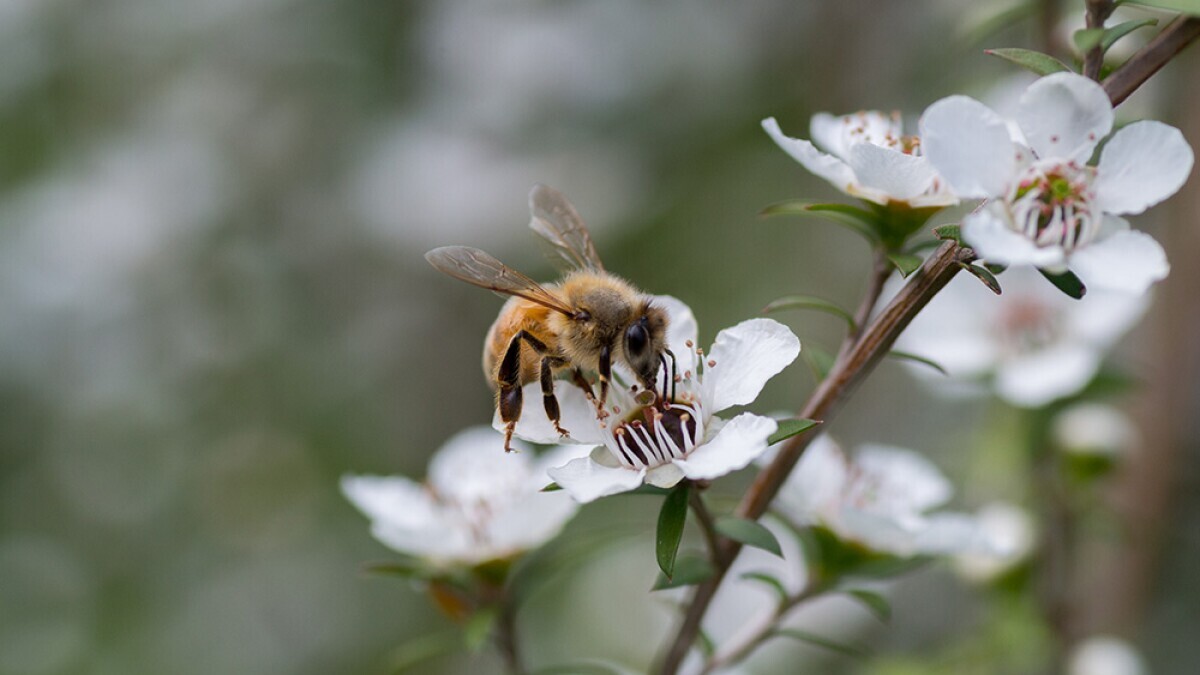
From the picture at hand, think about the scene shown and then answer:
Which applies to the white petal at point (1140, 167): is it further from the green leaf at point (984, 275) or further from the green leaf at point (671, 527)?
the green leaf at point (671, 527)

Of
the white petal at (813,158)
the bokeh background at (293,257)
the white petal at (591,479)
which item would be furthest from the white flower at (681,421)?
the bokeh background at (293,257)

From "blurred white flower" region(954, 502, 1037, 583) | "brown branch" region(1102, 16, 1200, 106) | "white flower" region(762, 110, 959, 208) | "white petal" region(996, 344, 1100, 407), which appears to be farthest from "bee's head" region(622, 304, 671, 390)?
"white petal" region(996, 344, 1100, 407)

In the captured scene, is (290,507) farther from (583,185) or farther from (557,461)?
(557,461)

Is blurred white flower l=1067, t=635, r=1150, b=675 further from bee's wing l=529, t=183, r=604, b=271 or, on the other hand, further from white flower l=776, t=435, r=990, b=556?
bee's wing l=529, t=183, r=604, b=271

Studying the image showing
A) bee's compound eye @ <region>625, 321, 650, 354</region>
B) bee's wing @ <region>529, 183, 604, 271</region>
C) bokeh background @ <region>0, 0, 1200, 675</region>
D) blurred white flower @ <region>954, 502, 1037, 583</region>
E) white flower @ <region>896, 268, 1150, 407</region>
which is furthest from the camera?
bokeh background @ <region>0, 0, 1200, 675</region>

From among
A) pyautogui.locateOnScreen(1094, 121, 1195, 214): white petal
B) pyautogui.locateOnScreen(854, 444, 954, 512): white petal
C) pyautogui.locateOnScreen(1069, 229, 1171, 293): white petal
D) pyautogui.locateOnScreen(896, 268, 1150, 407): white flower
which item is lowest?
pyautogui.locateOnScreen(896, 268, 1150, 407): white flower

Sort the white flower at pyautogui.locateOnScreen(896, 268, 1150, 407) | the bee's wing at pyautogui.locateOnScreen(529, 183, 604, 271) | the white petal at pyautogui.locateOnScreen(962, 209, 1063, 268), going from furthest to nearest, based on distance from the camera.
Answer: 1. the white flower at pyautogui.locateOnScreen(896, 268, 1150, 407)
2. the bee's wing at pyautogui.locateOnScreen(529, 183, 604, 271)
3. the white petal at pyautogui.locateOnScreen(962, 209, 1063, 268)

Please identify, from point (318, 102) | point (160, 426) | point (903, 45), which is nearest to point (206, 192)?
point (318, 102)
